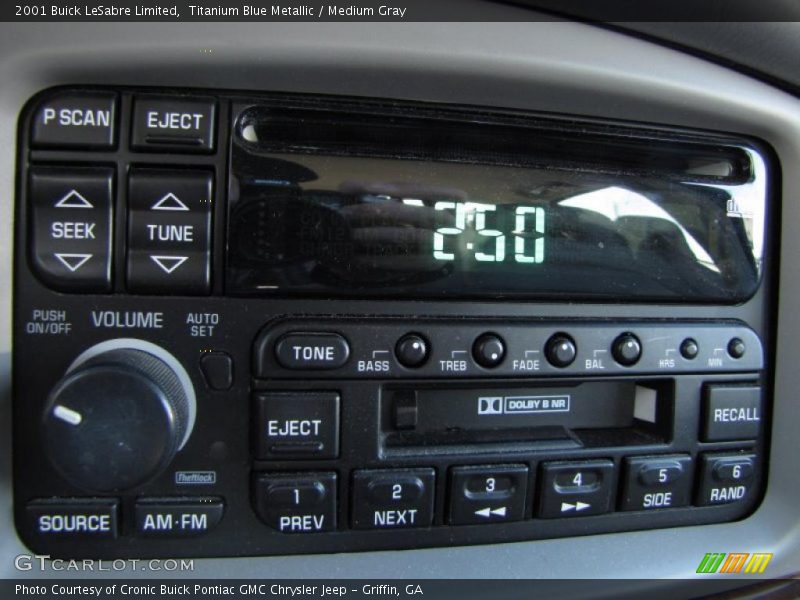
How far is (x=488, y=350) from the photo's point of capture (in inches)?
32.0

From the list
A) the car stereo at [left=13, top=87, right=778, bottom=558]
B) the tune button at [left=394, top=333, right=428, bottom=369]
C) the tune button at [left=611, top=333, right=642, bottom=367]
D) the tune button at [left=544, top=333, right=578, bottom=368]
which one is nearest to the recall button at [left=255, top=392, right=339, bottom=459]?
the car stereo at [left=13, top=87, right=778, bottom=558]

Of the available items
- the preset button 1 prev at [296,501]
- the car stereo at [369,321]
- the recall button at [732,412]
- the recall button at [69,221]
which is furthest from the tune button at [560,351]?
the recall button at [69,221]

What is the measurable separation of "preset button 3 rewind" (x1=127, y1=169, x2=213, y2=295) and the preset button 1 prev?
28cm

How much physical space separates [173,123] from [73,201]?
0.52 ft

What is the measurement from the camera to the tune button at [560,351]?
0.83 metres

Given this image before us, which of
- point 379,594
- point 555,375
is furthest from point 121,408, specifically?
point 555,375

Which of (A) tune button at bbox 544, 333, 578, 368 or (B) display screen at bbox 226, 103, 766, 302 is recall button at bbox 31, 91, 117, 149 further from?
(A) tune button at bbox 544, 333, 578, 368

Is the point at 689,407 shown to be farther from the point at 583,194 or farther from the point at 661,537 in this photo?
the point at 583,194

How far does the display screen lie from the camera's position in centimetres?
77
